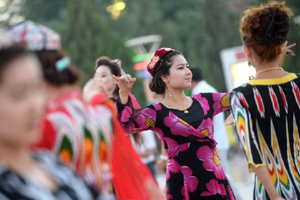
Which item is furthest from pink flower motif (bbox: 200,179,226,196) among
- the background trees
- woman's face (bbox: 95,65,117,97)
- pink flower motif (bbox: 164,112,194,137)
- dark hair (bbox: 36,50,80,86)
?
the background trees

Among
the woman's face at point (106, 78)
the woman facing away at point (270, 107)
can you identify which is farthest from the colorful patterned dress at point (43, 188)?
the woman's face at point (106, 78)

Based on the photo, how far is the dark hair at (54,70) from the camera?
9.27 ft

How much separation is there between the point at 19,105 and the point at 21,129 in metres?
0.08

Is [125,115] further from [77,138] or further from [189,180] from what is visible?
[77,138]

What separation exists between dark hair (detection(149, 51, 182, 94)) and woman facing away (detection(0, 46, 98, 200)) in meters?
3.55

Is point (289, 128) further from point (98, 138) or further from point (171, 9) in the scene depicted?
point (171, 9)

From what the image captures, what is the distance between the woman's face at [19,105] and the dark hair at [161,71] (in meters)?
3.65

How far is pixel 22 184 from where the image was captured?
2277mm

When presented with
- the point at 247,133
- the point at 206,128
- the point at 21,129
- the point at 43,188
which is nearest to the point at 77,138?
the point at 43,188

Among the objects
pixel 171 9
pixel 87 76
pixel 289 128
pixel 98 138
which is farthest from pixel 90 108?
pixel 171 9

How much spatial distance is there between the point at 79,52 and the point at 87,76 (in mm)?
2065

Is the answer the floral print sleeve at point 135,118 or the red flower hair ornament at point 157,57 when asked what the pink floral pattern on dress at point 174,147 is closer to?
the floral print sleeve at point 135,118

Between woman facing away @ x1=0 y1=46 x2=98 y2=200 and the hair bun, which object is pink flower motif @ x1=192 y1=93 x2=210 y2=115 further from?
woman facing away @ x1=0 y1=46 x2=98 y2=200

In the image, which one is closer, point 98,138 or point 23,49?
point 23,49
